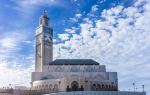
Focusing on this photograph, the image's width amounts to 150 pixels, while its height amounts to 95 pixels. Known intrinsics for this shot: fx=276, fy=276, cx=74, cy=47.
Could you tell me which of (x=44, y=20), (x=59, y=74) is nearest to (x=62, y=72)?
(x=59, y=74)

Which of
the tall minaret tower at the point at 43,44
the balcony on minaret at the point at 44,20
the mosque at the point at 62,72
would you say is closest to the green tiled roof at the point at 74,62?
the mosque at the point at 62,72

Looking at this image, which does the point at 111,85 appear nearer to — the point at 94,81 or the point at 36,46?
the point at 94,81

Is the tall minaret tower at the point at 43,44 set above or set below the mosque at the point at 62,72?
above

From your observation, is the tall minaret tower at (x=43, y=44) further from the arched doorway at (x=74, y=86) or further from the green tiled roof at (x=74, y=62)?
the arched doorway at (x=74, y=86)

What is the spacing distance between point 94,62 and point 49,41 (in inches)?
907

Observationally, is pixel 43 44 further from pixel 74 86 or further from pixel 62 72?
pixel 74 86

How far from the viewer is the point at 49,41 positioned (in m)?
124

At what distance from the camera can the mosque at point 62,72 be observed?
96175 millimetres

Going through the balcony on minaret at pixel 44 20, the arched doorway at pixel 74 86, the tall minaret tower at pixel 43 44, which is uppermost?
the balcony on minaret at pixel 44 20

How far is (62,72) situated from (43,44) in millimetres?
17612

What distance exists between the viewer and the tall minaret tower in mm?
119062

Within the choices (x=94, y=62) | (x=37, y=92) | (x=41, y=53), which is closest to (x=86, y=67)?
(x=94, y=62)

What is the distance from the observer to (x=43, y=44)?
398ft

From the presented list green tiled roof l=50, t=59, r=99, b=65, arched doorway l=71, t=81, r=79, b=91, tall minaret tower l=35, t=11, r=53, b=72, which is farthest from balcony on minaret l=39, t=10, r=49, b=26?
arched doorway l=71, t=81, r=79, b=91
